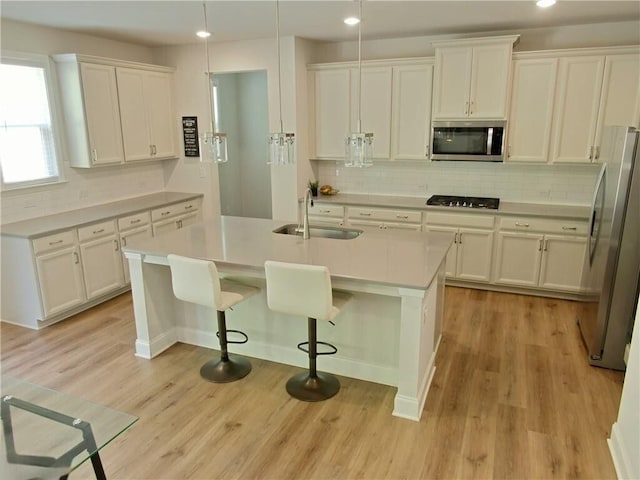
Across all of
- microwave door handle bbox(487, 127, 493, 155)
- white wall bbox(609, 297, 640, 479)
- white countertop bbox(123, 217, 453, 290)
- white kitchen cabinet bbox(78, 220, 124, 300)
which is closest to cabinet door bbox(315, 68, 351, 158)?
microwave door handle bbox(487, 127, 493, 155)

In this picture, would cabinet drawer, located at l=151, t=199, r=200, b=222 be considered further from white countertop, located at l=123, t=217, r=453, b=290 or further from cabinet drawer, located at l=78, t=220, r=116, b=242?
white countertop, located at l=123, t=217, r=453, b=290

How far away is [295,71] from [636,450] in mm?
4392

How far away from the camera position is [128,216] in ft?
15.4

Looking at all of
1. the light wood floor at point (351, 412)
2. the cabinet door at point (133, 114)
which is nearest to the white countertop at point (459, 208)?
the light wood floor at point (351, 412)

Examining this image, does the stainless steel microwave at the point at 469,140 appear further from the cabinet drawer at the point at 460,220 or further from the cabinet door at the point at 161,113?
the cabinet door at the point at 161,113

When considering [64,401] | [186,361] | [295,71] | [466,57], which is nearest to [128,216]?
[186,361]

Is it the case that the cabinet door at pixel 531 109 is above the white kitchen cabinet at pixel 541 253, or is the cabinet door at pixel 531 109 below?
above

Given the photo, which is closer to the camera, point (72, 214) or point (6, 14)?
point (6, 14)

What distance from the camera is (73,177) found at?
4.73 metres

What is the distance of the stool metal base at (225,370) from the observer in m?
3.19

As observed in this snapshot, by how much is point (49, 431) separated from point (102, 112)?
3.69 m

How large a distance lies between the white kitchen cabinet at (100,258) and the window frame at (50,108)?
2.33 feet

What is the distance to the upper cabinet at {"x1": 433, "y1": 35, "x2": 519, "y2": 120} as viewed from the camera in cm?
440

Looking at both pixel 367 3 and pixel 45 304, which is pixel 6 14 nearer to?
pixel 45 304
